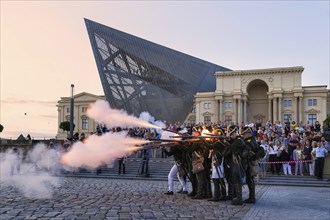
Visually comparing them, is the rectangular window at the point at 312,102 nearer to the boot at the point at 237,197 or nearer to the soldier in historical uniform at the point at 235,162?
the soldier in historical uniform at the point at 235,162

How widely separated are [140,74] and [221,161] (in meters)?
45.2

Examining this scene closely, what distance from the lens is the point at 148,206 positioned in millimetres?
9406

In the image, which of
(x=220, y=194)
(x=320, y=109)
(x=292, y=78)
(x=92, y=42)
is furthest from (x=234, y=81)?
(x=220, y=194)

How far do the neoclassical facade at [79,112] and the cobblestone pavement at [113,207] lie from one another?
81.3m

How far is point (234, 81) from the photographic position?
75.2 meters

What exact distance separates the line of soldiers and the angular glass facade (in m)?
39.1

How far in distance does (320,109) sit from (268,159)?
191 feet

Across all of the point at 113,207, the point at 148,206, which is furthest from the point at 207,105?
the point at 113,207

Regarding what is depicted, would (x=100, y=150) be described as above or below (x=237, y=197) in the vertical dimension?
above

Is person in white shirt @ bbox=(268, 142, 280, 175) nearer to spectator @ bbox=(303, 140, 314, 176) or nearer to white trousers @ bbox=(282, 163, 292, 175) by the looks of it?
white trousers @ bbox=(282, 163, 292, 175)

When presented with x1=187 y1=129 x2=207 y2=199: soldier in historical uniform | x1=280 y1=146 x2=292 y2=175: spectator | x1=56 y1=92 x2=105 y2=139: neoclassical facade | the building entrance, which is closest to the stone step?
x1=280 y1=146 x2=292 y2=175: spectator

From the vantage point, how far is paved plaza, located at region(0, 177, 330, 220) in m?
8.23

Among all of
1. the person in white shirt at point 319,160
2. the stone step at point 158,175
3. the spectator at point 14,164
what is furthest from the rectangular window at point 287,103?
the spectator at point 14,164

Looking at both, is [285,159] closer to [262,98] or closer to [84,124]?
[262,98]
